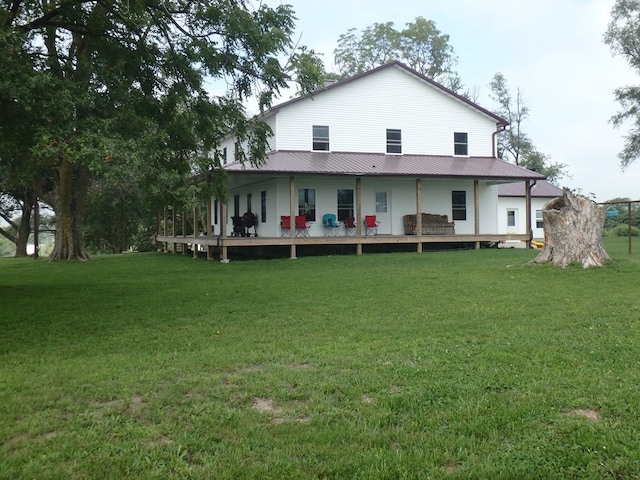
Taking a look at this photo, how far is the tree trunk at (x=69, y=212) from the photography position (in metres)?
20.9

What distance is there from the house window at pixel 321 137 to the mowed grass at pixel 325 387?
522 inches

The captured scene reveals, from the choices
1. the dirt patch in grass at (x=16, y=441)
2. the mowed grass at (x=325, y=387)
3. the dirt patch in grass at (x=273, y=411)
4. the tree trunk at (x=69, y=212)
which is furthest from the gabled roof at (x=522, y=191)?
the dirt patch in grass at (x=16, y=441)

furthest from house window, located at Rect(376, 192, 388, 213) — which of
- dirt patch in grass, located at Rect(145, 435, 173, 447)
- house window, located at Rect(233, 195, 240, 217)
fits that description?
dirt patch in grass, located at Rect(145, 435, 173, 447)

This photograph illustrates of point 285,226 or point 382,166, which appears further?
point 382,166

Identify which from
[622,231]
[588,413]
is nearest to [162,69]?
[588,413]

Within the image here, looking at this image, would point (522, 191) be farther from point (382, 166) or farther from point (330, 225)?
point (330, 225)

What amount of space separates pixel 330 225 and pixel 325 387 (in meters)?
16.7

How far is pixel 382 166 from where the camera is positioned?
20859 millimetres

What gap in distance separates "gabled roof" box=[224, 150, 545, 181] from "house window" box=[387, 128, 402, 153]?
15.4 inches

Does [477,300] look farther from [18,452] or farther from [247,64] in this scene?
[18,452]

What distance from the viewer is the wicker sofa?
22.3 metres

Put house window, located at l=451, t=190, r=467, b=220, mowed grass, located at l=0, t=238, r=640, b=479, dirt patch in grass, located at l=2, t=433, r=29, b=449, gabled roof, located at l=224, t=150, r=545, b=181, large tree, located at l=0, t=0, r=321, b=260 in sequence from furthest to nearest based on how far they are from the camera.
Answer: house window, located at l=451, t=190, r=467, b=220 < gabled roof, located at l=224, t=150, r=545, b=181 < large tree, located at l=0, t=0, r=321, b=260 < dirt patch in grass, located at l=2, t=433, r=29, b=449 < mowed grass, located at l=0, t=238, r=640, b=479

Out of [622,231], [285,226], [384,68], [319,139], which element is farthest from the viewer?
[622,231]

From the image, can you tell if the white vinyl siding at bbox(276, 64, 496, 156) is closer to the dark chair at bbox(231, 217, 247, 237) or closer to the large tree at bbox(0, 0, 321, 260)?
the dark chair at bbox(231, 217, 247, 237)
